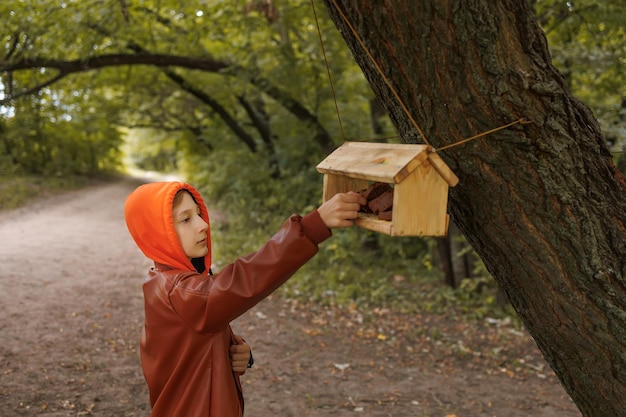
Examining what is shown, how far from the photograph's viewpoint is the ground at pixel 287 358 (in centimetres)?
472

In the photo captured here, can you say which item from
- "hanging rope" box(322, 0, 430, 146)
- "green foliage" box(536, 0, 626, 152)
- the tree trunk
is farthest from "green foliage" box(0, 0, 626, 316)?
"hanging rope" box(322, 0, 430, 146)

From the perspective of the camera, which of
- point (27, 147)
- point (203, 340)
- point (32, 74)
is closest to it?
point (203, 340)

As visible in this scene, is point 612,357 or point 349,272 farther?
point 349,272

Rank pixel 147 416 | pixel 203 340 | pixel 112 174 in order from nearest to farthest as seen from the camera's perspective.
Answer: pixel 203 340
pixel 147 416
pixel 112 174

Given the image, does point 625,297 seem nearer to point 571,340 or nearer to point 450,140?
point 571,340

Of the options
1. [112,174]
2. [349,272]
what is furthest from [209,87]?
[112,174]

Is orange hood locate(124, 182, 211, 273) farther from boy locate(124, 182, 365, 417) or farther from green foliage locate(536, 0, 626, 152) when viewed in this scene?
green foliage locate(536, 0, 626, 152)

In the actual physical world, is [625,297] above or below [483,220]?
below

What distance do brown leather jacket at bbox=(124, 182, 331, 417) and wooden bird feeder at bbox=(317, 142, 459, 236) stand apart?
226mm

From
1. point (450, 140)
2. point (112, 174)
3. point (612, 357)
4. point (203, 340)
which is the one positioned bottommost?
point (112, 174)

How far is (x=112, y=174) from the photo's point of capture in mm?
26984

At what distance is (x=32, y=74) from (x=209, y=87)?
4157 mm

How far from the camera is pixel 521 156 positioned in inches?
74.1

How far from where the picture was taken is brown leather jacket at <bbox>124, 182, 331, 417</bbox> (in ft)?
5.89
